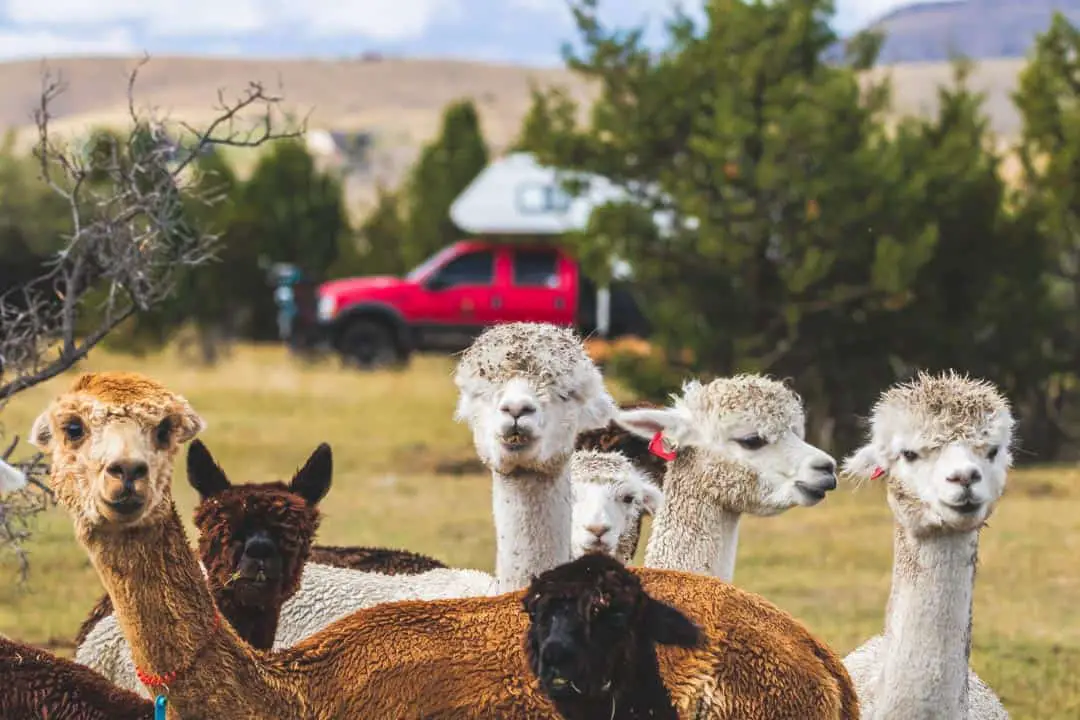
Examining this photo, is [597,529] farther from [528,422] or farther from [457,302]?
[457,302]

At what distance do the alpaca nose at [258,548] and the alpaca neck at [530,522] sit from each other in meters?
0.75

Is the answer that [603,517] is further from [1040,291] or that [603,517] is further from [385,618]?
[1040,291]

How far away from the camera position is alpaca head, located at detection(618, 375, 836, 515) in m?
6.21

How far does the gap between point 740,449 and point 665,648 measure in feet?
5.67

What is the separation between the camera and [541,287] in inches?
1089

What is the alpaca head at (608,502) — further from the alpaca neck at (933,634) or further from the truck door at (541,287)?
the truck door at (541,287)

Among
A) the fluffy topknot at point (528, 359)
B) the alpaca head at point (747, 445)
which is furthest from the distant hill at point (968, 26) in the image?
the fluffy topknot at point (528, 359)

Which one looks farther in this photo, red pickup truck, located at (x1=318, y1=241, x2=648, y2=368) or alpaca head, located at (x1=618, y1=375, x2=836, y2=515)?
red pickup truck, located at (x1=318, y1=241, x2=648, y2=368)

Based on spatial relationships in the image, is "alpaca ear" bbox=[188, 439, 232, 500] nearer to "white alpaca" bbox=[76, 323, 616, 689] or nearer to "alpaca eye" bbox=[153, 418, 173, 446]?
→ "white alpaca" bbox=[76, 323, 616, 689]

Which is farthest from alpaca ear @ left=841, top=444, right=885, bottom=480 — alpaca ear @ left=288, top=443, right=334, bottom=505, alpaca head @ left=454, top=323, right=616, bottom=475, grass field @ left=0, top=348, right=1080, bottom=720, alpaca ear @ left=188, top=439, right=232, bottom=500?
grass field @ left=0, top=348, right=1080, bottom=720

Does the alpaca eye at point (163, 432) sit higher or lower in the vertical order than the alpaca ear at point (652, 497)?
higher

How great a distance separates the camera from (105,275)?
856 centimetres

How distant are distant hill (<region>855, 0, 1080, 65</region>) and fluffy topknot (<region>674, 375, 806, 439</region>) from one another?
8310 millimetres

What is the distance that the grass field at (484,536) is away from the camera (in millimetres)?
10305
